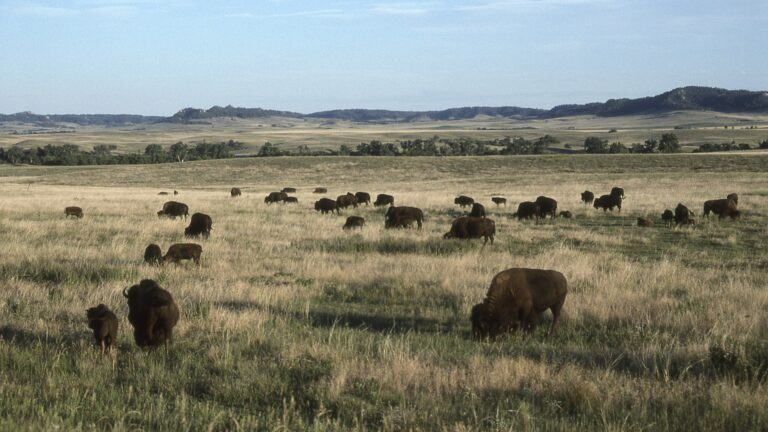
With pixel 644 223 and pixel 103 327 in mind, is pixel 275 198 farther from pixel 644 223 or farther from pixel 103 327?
pixel 103 327

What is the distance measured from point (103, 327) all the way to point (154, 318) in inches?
21.5

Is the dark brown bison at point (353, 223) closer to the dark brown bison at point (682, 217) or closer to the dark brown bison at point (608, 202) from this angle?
the dark brown bison at point (682, 217)

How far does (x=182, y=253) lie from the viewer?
50.3ft

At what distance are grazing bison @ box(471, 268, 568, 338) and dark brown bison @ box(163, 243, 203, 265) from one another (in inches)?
322

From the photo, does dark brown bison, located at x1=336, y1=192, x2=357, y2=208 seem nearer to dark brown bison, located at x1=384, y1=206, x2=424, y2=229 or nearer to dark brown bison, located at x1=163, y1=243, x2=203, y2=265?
dark brown bison, located at x1=384, y1=206, x2=424, y2=229

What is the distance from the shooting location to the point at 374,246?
18.4 meters

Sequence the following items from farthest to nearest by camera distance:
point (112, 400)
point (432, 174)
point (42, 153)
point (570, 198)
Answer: point (42, 153), point (432, 174), point (570, 198), point (112, 400)

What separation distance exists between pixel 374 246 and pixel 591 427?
13099 millimetres

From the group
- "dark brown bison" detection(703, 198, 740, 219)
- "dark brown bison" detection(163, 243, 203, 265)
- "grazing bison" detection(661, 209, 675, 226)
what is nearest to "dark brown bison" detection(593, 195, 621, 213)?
"dark brown bison" detection(703, 198, 740, 219)

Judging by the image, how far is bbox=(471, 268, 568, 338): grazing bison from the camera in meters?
8.95

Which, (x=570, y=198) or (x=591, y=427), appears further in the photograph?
(x=570, y=198)

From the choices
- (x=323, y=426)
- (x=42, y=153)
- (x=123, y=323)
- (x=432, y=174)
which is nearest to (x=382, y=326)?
(x=123, y=323)

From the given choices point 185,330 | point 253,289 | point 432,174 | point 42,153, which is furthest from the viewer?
point 42,153

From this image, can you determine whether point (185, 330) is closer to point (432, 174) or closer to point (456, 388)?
point (456, 388)
